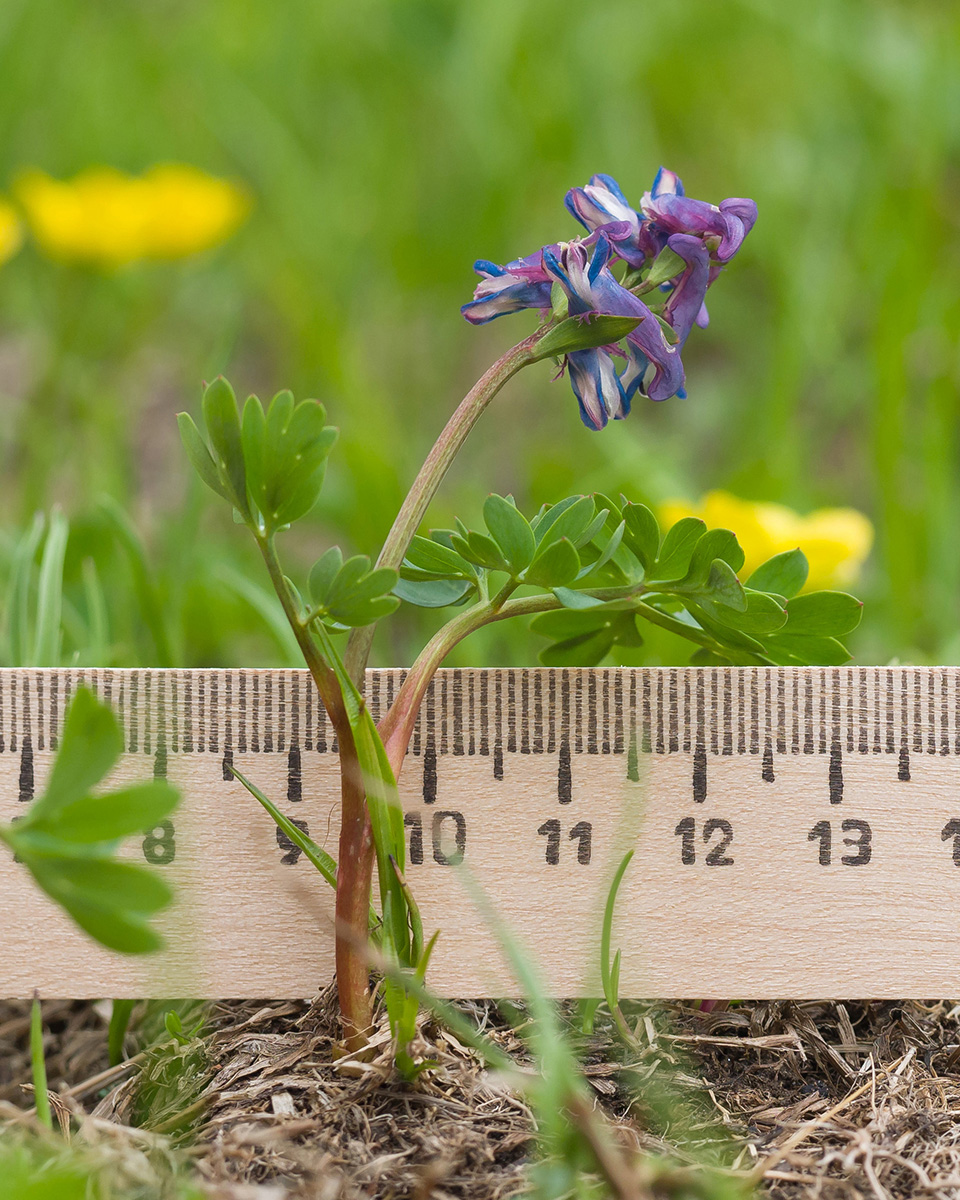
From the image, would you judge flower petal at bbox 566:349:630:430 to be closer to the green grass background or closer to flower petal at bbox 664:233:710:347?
flower petal at bbox 664:233:710:347

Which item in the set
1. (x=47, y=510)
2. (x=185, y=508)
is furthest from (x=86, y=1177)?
(x=47, y=510)

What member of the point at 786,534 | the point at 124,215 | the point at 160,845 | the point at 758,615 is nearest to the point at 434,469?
the point at 758,615

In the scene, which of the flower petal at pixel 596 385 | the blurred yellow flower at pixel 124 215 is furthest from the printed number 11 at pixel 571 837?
the blurred yellow flower at pixel 124 215

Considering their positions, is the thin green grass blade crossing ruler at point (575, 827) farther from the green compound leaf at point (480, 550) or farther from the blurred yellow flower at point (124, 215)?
the blurred yellow flower at point (124, 215)

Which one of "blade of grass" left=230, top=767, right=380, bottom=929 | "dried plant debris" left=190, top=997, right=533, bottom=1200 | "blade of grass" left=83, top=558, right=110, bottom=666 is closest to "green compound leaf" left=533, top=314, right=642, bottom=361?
"blade of grass" left=230, top=767, right=380, bottom=929

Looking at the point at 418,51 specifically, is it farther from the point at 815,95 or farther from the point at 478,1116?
the point at 478,1116

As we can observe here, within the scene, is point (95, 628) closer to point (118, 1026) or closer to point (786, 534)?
point (118, 1026)
